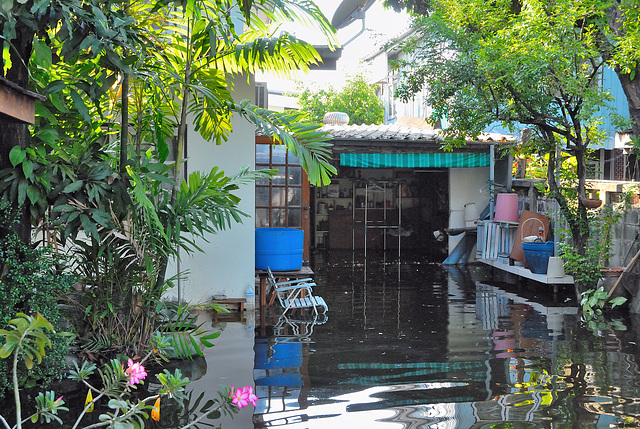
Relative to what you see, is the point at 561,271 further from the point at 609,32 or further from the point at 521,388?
the point at 521,388

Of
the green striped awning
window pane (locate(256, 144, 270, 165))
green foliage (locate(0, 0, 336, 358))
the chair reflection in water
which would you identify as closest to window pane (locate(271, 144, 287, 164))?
window pane (locate(256, 144, 270, 165))

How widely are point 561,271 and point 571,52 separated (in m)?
3.61

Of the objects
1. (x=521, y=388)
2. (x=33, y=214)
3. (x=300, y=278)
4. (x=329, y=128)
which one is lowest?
(x=521, y=388)

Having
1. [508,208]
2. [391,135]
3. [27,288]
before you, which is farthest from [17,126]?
[508,208]

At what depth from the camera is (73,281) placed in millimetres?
5754

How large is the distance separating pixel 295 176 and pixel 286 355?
191 inches

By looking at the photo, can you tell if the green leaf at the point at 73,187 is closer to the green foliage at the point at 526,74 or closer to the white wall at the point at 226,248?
the white wall at the point at 226,248

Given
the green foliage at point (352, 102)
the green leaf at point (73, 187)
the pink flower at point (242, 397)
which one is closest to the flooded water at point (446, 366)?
the pink flower at point (242, 397)

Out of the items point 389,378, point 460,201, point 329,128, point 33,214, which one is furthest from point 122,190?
point 460,201

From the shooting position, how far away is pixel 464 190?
1583cm

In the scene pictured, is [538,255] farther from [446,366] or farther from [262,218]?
[446,366]

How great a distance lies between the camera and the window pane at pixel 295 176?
11336 millimetres

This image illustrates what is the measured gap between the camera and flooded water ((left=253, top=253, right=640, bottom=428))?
16.8ft

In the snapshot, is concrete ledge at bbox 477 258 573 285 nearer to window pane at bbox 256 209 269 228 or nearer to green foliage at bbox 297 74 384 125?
window pane at bbox 256 209 269 228
